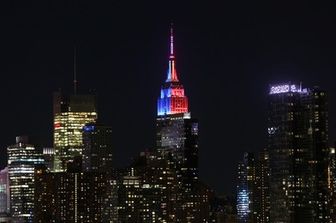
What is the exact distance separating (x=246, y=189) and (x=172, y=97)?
17.1 m

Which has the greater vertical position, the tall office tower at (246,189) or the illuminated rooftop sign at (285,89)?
the illuminated rooftop sign at (285,89)

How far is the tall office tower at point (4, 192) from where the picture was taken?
18562cm

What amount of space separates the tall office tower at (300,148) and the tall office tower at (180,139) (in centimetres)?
2015

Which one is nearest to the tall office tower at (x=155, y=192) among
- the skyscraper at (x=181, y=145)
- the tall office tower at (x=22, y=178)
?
the skyscraper at (x=181, y=145)

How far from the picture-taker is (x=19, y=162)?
17975cm

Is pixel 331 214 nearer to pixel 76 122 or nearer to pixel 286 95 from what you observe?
pixel 286 95

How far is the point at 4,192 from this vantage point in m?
190

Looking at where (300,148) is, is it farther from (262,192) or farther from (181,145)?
(181,145)

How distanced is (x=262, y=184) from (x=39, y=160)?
2959 cm

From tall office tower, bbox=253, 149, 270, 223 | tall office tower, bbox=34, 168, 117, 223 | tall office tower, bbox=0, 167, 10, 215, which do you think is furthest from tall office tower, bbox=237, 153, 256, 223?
tall office tower, bbox=0, 167, 10, 215

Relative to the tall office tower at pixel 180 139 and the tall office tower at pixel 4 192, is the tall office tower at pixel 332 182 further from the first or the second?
the tall office tower at pixel 4 192

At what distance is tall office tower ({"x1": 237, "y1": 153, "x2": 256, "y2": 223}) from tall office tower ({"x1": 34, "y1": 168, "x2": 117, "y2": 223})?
53.5ft

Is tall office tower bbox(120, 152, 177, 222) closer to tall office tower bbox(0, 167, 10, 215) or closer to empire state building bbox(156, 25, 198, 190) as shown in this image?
empire state building bbox(156, 25, 198, 190)

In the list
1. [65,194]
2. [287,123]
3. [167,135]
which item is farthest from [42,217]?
[287,123]
